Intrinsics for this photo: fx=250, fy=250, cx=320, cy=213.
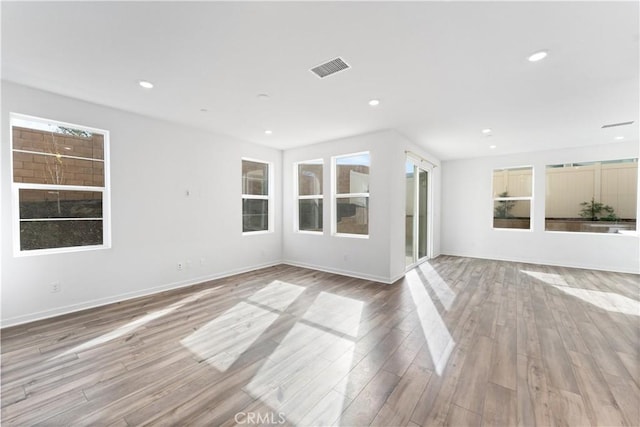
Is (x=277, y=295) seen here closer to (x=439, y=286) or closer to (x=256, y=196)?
(x=256, y=196)

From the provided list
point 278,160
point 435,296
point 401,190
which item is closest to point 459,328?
point 435,296

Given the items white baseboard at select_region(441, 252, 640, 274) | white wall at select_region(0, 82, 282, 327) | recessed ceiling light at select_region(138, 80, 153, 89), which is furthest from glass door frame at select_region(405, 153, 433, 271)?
recessed ceiling light at select_region(138, 80, 153, 89)

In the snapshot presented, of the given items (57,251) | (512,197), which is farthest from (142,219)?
(512,197)

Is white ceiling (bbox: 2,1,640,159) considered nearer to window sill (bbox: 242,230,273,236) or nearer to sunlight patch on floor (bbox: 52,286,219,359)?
window sill (bbox: 242,230,273,236)

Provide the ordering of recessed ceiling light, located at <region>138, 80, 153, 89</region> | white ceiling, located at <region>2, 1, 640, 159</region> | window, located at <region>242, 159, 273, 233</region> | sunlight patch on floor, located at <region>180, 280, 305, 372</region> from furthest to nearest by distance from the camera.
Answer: window, located at <region>242, 159, 273, 233</region>, recessed ceiling light, located at <region>138, 80, 153, 89</region>, sunlight patch on floor, located at <region>180, 280, 305, 372</region>, white ceiling, located at <region>2, 1, 640, 159</region>

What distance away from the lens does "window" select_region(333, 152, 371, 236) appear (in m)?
4.95

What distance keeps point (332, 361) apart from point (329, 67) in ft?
9.01

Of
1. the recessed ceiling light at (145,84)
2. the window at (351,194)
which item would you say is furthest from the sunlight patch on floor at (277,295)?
the recessed ceiling light at (145,84)

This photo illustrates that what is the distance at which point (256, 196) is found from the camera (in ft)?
18.6

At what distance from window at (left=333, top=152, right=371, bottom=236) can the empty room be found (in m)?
0.05

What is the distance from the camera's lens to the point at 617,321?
2971mm

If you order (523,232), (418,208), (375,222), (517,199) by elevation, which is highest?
(517,199)

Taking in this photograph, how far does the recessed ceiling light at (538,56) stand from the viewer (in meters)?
2.21

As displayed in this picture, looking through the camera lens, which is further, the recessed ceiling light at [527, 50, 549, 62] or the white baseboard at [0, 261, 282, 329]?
the white baseboard at [0, 261, 282, 329]
